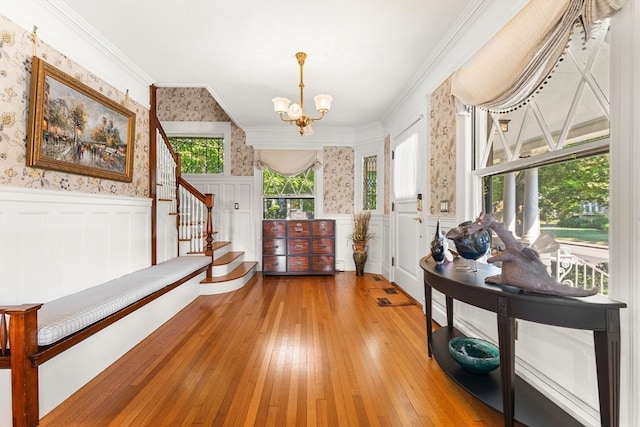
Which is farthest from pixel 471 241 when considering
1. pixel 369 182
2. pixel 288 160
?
pixel 288 160

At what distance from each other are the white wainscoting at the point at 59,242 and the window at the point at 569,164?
126 inches

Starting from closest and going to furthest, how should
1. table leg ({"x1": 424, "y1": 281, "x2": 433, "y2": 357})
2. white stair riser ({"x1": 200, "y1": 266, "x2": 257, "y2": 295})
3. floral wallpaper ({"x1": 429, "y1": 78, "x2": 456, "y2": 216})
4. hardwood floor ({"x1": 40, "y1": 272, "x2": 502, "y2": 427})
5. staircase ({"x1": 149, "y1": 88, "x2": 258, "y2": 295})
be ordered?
hardwood floor ({"x1": 40, "y1": 272, "x2": 502, "y2": 427}), table leg ({"x1": 424, "y1": 281, "x2": 433, "y2": 357}), floral wallpaper ({"x1": 429, "y1": 78, "x2": 456, "y2": 216}), staircase ({"x1": 149, "y1": 88, "x2": 258, "y2": 295}), white stair riser ({"x1": 200, "y1": 266, "x2": 257, "y2": 295})

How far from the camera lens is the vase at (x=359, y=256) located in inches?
187

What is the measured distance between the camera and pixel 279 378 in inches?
Result: 71.7

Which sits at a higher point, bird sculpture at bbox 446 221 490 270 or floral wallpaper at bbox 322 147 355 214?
floral wallpaper at bbox 322 147 355 214

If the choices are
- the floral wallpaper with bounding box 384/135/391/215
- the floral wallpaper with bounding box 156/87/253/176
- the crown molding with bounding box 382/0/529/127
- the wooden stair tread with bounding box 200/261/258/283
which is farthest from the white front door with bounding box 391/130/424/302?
the floral wallpaper with bounding box 156/87/253/176

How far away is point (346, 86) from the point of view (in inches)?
133

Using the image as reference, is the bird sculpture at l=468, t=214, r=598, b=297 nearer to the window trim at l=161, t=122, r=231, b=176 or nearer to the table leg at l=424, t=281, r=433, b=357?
the table leg at l=424, t=281, r=433, b=357

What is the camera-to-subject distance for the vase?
4762 mm

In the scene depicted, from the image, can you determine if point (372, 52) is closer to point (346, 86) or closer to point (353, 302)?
point (346, 86)

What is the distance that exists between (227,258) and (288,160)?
201 centimetres

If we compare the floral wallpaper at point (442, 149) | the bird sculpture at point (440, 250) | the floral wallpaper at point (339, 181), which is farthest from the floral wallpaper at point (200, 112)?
the bird sculpture at point (440, 250)

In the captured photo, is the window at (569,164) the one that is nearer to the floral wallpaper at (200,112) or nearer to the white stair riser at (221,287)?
the white stair riser at (221,287)

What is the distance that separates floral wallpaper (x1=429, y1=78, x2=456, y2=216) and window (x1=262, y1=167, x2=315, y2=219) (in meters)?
2.68
